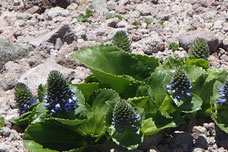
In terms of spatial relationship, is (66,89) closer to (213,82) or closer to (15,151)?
(15,151)

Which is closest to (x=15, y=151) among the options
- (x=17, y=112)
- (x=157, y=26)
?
(x=17, y=112)

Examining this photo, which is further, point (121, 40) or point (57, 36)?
point (57, 36)

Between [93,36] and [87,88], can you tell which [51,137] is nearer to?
[87,88]

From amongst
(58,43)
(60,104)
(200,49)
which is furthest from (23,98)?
(58,43)

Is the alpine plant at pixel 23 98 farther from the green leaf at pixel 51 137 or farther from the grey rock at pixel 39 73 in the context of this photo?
the grey rock at pixel 39 73

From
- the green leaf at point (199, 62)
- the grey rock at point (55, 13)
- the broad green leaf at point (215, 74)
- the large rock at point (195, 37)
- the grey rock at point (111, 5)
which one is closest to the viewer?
the broad green leaf at point (215, 74)

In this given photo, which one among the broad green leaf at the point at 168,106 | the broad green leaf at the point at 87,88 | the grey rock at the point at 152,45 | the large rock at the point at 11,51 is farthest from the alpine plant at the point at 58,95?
the large rock at the point at 11,51

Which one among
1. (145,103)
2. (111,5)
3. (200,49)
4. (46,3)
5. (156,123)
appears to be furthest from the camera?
(46,3)
